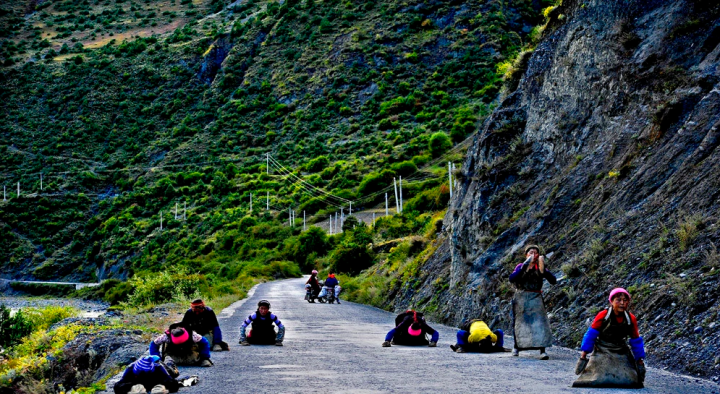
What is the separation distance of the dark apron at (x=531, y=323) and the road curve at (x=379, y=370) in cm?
27

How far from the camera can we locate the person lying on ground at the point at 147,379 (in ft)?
28.3

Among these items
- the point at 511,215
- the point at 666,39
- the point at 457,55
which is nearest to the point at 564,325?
the point at 511,215

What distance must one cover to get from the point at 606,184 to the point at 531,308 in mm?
5606

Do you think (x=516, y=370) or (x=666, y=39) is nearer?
(x=516, y=370)

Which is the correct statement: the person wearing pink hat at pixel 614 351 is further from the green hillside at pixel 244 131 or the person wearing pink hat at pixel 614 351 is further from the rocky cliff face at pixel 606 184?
the green hillside at pixel 244 131

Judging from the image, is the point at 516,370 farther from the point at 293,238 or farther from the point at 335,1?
the point at 335,1

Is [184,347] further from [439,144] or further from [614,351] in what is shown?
[439,144]

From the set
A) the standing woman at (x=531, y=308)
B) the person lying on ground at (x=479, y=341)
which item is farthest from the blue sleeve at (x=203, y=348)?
the standing woman at (x=531, y=308)

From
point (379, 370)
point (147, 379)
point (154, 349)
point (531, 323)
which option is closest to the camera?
point (147, 379)

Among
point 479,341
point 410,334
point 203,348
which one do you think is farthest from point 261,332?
point 479,341

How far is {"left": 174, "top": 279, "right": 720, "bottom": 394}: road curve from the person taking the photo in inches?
353

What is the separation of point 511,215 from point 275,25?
103 metres

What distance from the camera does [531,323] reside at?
11945 millimetres

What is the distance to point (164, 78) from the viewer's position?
117812 mm
